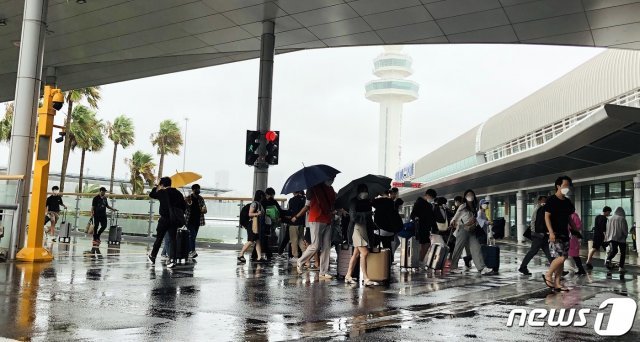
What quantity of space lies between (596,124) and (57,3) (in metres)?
18.1

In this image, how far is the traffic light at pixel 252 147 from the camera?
16.4 meters

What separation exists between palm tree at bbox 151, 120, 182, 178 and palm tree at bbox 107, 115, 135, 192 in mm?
6954

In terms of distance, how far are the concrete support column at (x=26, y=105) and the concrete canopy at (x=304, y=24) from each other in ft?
12.5

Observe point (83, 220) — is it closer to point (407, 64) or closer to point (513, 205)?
point (513, 205)

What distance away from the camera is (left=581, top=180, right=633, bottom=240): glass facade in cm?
2717

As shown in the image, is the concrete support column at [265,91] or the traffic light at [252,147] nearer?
the traffic light at [252,147]

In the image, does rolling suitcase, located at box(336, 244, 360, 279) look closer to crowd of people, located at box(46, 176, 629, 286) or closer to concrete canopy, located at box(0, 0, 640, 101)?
crowd of people, located at box(46, 176, 629, 286)

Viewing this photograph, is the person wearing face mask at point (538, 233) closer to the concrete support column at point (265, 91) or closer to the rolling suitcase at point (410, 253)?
the rolling suitcase at point (410, 253)

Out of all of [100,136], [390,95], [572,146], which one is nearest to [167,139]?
[100,136]

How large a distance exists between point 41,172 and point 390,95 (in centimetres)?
15464

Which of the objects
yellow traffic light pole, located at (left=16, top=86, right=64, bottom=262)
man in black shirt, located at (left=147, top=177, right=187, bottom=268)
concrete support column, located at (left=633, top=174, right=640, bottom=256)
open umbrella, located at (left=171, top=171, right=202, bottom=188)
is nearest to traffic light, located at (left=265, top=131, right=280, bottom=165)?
open umbrella, located at (left=171, top=171, right=202, bottom=188)

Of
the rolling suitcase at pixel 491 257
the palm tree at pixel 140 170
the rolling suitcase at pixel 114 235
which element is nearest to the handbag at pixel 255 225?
the rolling suitcase at pixel 491 257

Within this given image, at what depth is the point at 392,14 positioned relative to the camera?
15555 mm

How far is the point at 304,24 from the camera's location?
55.7ft
